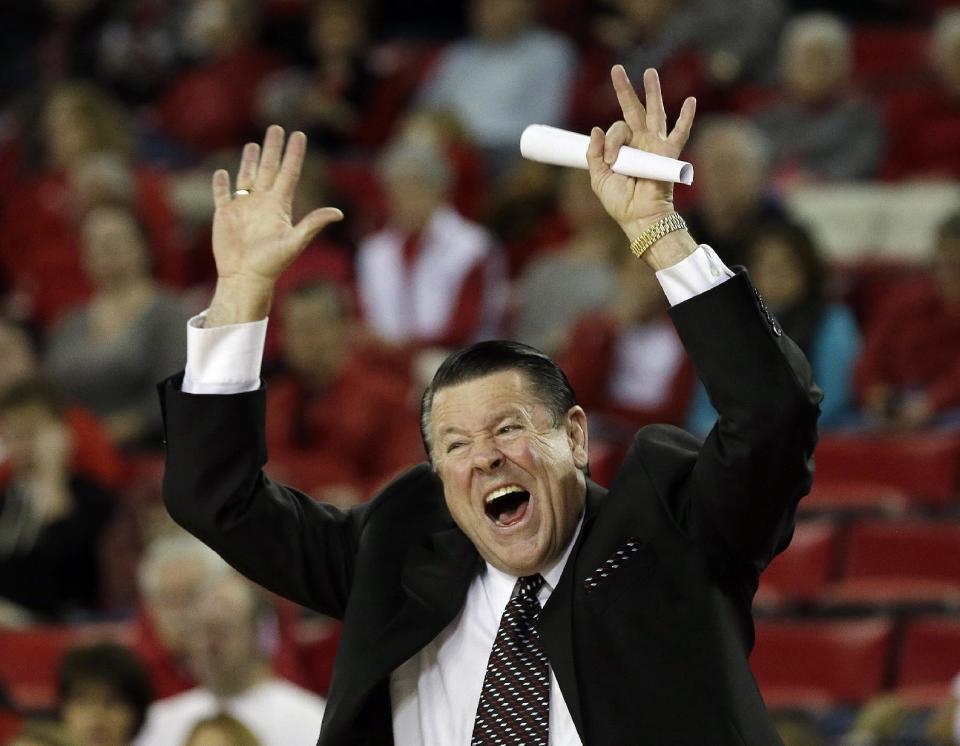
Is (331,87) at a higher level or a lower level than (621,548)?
higher

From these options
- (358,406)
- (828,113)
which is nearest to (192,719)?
(358,406)

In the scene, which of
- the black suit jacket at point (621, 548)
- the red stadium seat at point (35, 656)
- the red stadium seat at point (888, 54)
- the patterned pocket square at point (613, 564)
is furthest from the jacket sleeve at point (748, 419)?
the red stadium seat at point (888, 54)

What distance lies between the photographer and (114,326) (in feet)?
20.9

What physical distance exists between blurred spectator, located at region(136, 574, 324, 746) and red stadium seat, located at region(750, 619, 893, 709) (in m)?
1.26

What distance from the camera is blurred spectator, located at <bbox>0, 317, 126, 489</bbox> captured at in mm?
5656

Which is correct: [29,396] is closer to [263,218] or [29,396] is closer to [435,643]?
[263,218]

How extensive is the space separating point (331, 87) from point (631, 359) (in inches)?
109

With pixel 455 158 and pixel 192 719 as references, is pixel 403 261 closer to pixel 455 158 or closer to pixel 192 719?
pixel 455 158

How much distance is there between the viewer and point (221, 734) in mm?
3629

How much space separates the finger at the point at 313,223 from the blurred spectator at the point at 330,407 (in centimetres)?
310

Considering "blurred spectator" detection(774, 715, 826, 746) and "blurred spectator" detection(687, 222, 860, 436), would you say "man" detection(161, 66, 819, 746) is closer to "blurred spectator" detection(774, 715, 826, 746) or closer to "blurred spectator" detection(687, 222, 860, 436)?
"blurred spectator" detection(774, 715, 826, 746)

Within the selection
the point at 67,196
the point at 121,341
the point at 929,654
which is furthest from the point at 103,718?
the point at 67,196

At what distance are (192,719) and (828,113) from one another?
3.75 m

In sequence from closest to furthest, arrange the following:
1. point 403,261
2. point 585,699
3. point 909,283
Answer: point 585,699 → point 909,283 → point 403,261
